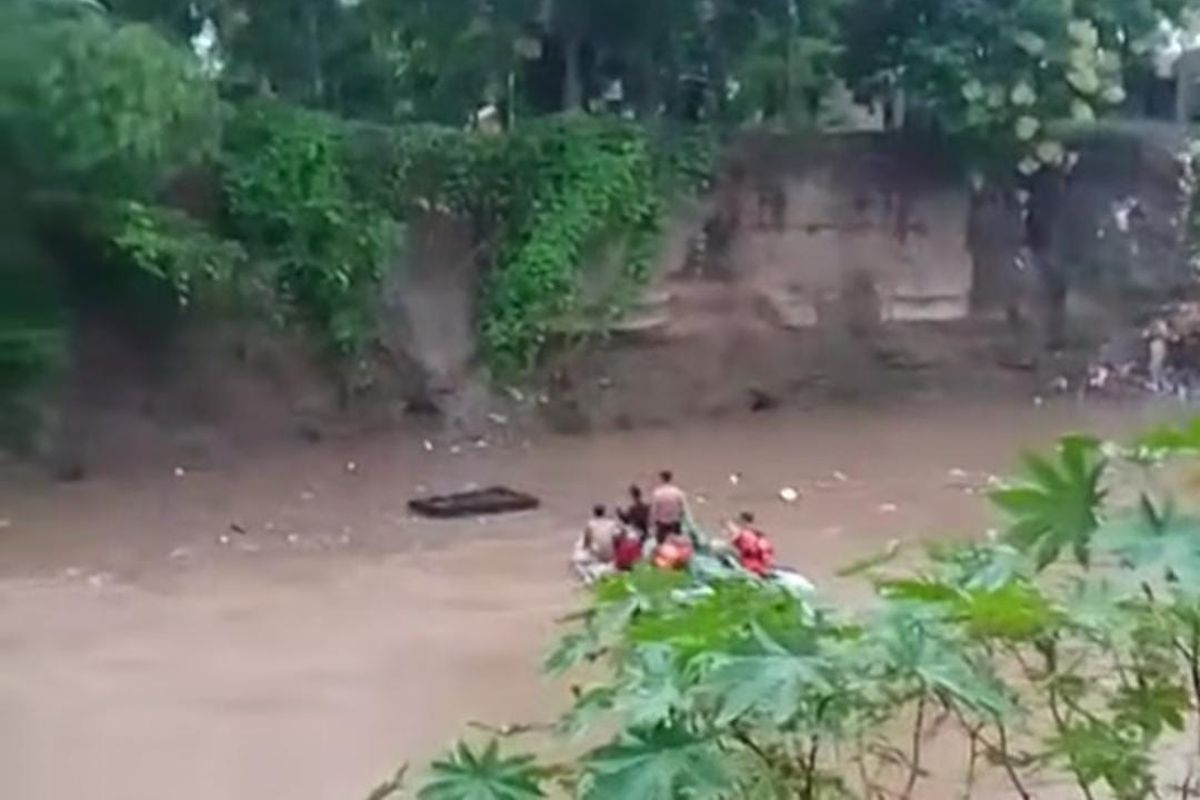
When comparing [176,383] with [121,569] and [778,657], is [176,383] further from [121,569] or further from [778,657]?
[778,657]

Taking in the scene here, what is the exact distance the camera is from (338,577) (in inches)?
424

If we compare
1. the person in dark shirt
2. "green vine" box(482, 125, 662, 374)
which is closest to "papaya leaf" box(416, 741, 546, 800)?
the person in dark shirt

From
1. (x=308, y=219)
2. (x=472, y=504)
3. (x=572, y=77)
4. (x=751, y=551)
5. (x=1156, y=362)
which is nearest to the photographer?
(x=751, y=551)

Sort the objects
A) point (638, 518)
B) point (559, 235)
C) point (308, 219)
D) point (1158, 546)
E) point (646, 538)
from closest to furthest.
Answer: point (1158, 546), point (646, 538), point (638, 518), point (308, 219), point (559, 235)

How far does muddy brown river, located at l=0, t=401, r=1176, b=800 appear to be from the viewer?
724cm

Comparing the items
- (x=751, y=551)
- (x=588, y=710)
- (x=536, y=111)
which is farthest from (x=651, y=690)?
(x=536, y=111)

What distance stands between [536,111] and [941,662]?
14.1 metres

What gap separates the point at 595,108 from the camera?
51.4 ft

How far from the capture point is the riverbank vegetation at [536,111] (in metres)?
13.9

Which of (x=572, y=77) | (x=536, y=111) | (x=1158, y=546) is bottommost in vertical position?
(x=1158, y=546)

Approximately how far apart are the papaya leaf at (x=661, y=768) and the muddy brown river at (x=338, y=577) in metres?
3.98

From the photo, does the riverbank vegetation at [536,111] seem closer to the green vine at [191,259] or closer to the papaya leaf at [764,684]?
the green vine at [191,259]

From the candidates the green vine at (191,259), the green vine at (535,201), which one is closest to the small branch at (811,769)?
the green vine at (191,259)

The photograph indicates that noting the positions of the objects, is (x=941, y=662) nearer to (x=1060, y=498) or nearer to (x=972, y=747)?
(x=1060, y=498)
